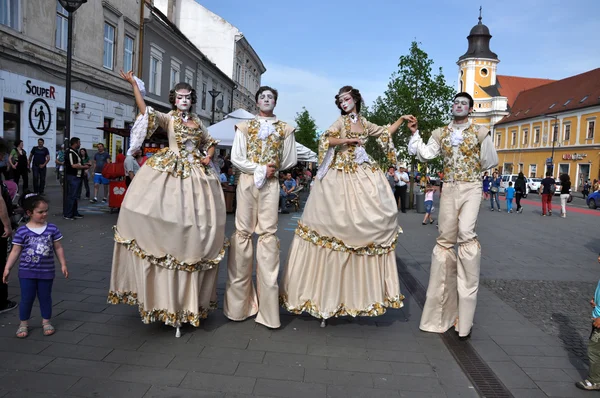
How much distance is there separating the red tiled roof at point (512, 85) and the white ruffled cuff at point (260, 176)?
78.8 meters

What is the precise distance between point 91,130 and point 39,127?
12.6 ft

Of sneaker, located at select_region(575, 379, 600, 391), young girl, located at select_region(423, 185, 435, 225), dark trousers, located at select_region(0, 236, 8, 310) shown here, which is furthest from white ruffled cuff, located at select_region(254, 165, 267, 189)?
young girl, located at select_region(423, 185, 435, 225)

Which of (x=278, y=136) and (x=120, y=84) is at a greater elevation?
(x=120, y=84)

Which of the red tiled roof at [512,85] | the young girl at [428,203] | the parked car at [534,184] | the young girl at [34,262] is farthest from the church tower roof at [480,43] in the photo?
the young girl at [34,262]

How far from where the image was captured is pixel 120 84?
2375 cm

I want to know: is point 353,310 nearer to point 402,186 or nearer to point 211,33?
point 402,186

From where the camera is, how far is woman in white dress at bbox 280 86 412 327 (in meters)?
4.45

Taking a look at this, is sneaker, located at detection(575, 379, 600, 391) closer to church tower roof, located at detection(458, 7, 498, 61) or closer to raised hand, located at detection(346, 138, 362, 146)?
raised hand, located at detection(346, 138, 362, 146)

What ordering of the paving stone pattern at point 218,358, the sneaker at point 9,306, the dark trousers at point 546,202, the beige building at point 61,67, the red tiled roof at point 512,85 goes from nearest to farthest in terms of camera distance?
the paving stone pattern at point 218,358 < the sneaker at point 9,306 < the beige building at point 61,67 < the dark trousers at point 546,202 < the red tiled roof at point 512,85

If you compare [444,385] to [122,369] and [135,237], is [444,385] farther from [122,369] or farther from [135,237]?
[135,237]

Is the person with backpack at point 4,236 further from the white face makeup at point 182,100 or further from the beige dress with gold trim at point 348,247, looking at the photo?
the beige dress with gold trim at point 348,247

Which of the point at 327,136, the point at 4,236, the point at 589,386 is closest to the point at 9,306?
the point at 4,236

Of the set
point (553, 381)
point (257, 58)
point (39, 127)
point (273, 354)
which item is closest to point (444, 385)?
point (553, 381)

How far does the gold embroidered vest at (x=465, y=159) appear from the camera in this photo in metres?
4.60
